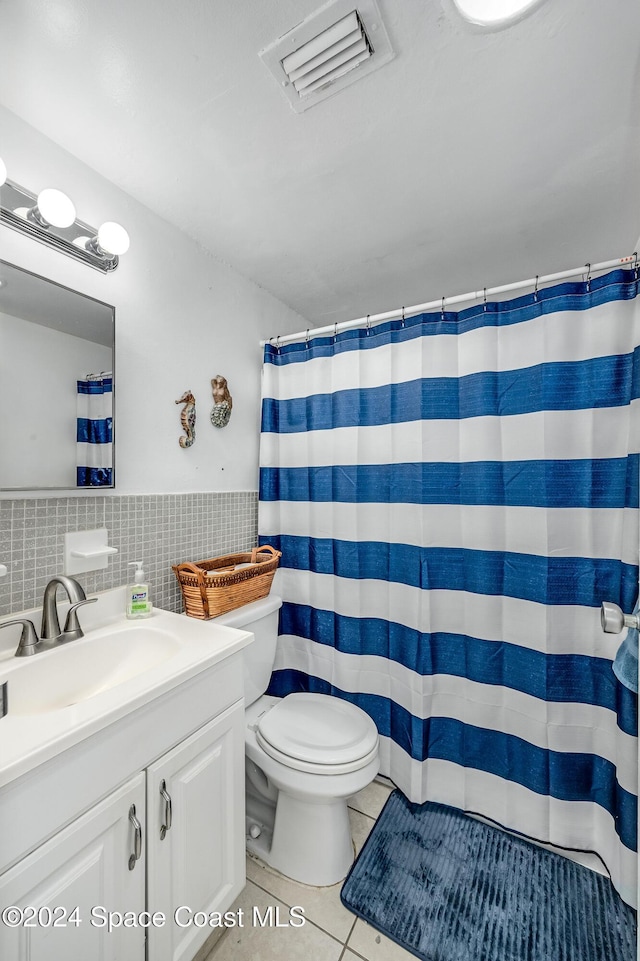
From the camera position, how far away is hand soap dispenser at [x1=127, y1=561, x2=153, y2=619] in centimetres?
124

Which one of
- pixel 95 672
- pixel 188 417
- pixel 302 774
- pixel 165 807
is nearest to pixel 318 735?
pixel 302 774

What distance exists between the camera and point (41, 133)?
1097 millimetres

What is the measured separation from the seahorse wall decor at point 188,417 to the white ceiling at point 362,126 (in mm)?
640

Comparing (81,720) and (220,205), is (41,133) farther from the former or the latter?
(81,720)

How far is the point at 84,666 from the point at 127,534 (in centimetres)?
40

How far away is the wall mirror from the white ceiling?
1.53ft

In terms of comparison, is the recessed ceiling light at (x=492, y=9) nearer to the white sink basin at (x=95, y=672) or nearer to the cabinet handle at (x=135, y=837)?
the white sink basin at (x=95, y=672)

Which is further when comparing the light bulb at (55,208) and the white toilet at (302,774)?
the white toilet at (302,774)

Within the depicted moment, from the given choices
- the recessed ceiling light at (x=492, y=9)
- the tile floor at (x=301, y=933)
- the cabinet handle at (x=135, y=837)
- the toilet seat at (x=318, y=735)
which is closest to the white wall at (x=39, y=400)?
the cabinet handle at (x=135, y=837)

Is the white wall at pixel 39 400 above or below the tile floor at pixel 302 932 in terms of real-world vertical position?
above

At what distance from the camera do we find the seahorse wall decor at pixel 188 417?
4.87ft

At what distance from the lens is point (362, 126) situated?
3.51ft

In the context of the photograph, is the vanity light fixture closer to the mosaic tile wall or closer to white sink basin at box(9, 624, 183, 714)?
the mosaic tile wall

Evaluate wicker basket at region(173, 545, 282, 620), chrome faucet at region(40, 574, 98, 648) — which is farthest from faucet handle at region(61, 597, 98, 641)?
wicker basket at region(173, 545, 282, 620)
